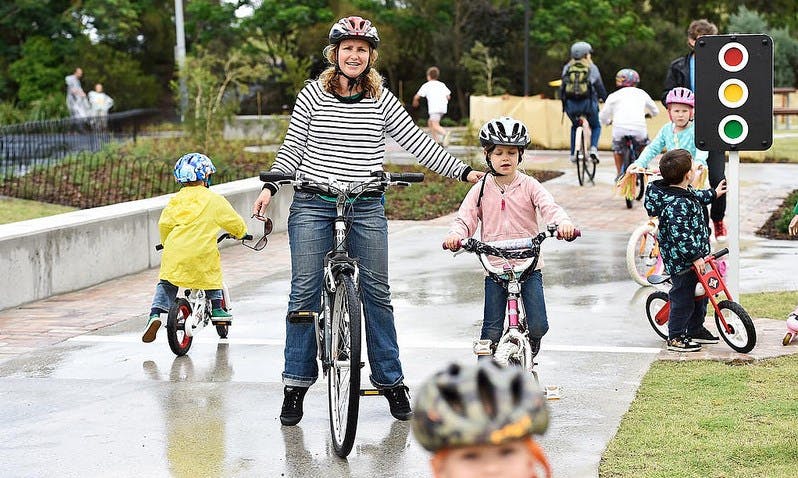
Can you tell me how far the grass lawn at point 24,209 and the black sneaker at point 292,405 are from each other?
828 centimetres

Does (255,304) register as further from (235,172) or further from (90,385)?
(235,172)

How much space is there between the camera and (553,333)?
8.34 metres

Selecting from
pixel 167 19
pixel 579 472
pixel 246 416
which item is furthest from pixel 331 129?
pixel 167 19

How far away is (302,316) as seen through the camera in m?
6.00

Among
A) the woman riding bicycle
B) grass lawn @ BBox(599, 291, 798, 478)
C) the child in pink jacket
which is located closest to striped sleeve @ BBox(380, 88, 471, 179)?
the woman riding bicycle

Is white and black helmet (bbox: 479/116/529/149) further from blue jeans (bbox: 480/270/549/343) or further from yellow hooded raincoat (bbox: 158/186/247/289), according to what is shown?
yellow hooded raincoat (bbox: 158/186/247/289)

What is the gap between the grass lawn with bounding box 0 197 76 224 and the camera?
13922 millimetres

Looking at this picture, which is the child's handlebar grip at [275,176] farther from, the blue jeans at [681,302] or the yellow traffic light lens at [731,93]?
the yellow traffic light lens at [731,93]

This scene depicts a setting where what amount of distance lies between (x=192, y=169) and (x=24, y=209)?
7.05 meters

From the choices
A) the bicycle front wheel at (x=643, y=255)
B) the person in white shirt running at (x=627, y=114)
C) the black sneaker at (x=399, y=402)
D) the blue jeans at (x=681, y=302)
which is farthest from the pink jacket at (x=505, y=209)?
the person in white shirt running at (x=627, y=114)

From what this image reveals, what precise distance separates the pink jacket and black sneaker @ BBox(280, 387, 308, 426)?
112cm

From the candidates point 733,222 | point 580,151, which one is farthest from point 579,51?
point 733,222

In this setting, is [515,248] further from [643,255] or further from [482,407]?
[643,255]

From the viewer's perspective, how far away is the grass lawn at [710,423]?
17.1ft
